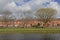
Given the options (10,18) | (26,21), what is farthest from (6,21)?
(26,21)

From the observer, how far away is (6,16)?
269ft

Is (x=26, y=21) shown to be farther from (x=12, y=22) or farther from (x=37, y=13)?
(x=37, y=13)

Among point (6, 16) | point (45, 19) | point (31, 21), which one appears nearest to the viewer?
point (45, 19)

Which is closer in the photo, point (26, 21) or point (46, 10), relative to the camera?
point (46, 10)

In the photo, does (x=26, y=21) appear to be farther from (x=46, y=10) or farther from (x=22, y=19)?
(x=46, y=10)

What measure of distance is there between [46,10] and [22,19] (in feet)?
51.9

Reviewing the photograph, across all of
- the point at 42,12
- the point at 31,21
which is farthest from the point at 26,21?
the point at 42,12

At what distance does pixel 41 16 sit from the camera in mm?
74312

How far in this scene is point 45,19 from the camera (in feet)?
236

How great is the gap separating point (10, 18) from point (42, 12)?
17.4 metres

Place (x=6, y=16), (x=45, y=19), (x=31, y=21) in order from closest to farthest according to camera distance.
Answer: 1. (x=45, y=19)
2. (x=6, y=16)
3. (x=31, y=21)

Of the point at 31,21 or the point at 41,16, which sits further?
the point at 31,21

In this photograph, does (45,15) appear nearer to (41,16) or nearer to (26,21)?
(41,16)

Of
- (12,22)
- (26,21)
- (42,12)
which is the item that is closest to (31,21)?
(26,21)
